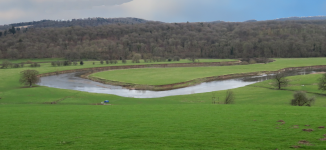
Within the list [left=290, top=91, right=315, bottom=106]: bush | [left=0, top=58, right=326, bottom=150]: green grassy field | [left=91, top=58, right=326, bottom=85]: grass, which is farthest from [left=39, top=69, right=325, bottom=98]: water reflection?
[left=0, top=58, right=326, bottom=150]: green grassy field

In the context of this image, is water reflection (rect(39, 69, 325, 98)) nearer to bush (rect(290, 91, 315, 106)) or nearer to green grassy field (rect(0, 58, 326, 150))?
bush (rect(290, 91, 315, 106))

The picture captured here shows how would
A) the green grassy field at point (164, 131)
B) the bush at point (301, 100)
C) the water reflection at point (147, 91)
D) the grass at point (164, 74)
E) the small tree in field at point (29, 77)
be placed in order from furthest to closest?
the grass at point (164, 74) → the small tree in field at point (29, 77) → the water reflection at point (147, 91) → the bush at point (301, 100) → the green grassy field at point (164, 131)

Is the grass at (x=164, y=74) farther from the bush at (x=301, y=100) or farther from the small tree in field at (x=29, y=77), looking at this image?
the bush at (x=301, y=100)

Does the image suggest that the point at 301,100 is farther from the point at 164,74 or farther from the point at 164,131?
the point at 164,74

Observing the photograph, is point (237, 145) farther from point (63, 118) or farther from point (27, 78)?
point (27, 78)

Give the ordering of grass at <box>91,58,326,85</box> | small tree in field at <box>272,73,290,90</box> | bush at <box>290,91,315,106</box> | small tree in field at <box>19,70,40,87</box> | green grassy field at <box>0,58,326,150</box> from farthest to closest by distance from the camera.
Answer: grass at <box>91,58,326,85</box> → small tree in field at <box>19,70,40,87</box> → small tree in field at <box>272,73,290,90</box> → bush at <box>290,91,315,106</box> → green grassy field at <box>0,58,326,150</box>

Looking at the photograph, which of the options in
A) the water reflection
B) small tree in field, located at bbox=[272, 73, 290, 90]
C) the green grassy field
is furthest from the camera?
the water reflection

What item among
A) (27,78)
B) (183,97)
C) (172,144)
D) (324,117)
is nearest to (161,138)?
(172,144)

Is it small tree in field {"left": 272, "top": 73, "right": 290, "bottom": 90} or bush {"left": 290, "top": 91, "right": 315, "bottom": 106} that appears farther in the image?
small tree in field {"left": 272, "top": 73, "right": 290, "bottom": 90}

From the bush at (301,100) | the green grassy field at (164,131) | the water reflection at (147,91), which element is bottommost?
the water reflection at (147,91)

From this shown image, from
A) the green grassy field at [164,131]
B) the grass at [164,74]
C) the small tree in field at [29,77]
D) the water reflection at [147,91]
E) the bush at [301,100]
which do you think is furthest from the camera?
the grass at [164,74]

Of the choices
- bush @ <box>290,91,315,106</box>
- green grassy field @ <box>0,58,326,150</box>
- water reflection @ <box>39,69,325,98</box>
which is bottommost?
water reflection @ <box>39,69,325,98</box>

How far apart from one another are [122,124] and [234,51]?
522 feet

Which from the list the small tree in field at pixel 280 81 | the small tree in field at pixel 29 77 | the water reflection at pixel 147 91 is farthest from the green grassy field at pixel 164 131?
the small tree in field at pixel 29 77
